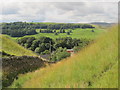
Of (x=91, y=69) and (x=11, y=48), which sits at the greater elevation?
(x=91, y=69)

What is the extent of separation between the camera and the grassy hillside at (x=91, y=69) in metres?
6.24

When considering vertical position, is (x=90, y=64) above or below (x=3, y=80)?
above

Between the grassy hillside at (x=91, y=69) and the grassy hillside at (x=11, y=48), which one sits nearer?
the grassy hillside at (x=91, y=69)

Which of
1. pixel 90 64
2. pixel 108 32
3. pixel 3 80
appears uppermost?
pixel 108 32

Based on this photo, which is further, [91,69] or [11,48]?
[11,48]

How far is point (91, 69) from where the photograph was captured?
6.52m

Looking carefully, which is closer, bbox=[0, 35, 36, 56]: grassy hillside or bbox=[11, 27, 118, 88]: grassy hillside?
bbox=[11, 27, 118, 88]: grassy hillside

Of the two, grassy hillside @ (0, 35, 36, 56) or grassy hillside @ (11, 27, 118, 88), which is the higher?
grassy hillside @ (11, 27, 118, 88)

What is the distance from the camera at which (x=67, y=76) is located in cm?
671

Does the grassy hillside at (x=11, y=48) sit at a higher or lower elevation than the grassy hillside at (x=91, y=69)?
lower

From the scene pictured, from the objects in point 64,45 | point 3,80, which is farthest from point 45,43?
point 3,80

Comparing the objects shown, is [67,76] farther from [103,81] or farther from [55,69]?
[103,81]

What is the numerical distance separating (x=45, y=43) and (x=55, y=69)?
4199 inches

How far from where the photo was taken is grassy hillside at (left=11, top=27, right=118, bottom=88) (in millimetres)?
6242
